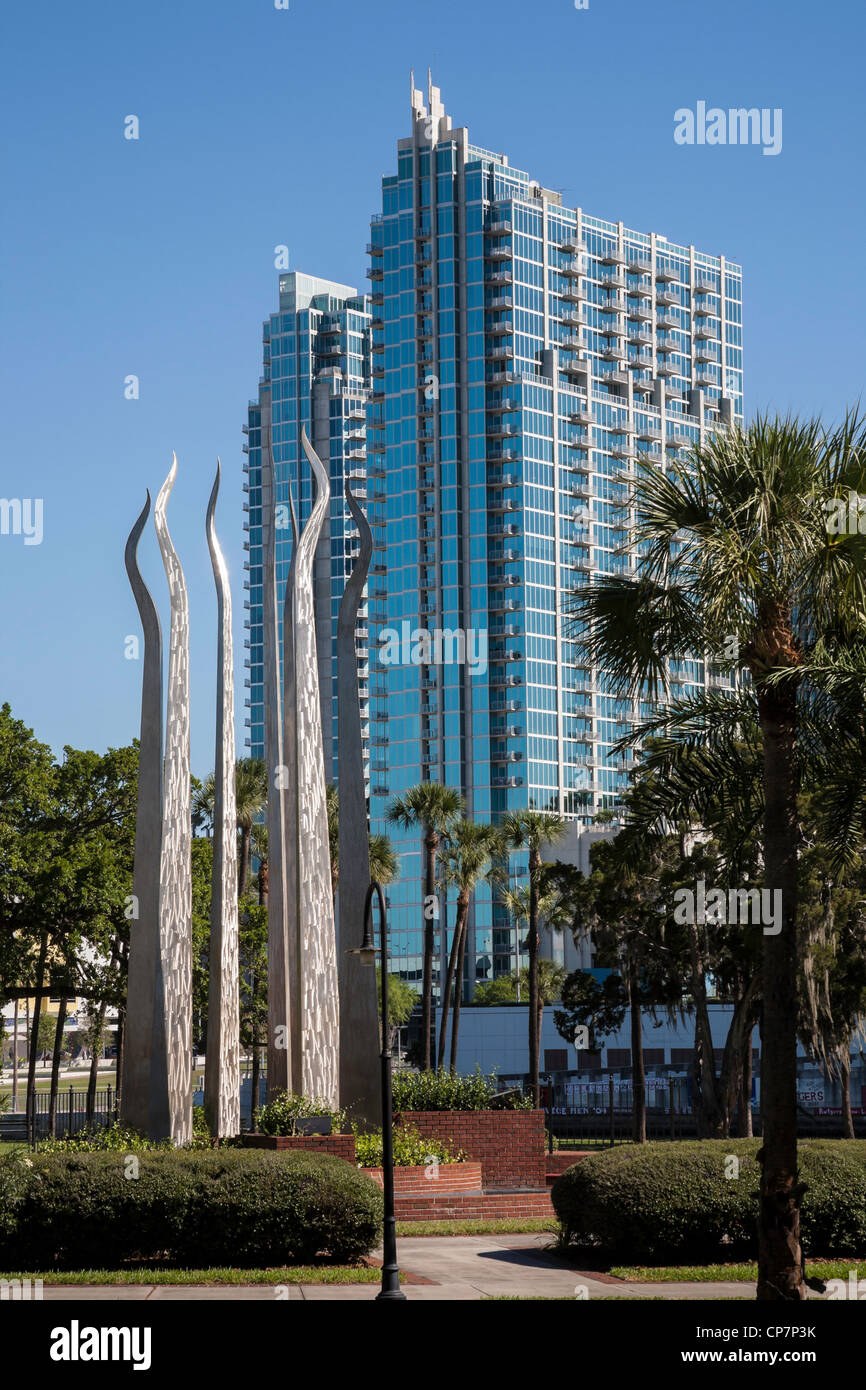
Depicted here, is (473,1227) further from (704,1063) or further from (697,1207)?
(704,1063)

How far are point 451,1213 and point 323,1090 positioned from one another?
160 inches

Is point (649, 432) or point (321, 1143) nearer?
point (321, 1143)

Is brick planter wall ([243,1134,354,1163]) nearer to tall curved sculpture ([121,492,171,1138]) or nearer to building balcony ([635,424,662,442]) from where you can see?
tall curved sculpture ([121,492,171,1138])

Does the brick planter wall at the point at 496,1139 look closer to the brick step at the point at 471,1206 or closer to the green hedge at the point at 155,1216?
the brick step at the point at 471,1206

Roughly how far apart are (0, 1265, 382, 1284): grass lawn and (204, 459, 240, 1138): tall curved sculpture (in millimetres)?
10962

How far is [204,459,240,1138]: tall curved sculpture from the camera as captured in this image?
30.9m

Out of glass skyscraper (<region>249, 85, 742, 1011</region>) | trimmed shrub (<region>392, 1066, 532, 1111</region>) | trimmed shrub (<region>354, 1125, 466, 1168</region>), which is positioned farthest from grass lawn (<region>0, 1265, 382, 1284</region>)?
glass skyscraper (<region>249, 85, 742, 1011</region>)

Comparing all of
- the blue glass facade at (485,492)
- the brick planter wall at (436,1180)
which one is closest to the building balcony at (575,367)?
the blue glass facade at (485,492)

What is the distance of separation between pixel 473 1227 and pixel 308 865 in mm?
8101

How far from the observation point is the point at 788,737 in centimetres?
1686

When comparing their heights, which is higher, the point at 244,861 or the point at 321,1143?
A: the point at 244,861

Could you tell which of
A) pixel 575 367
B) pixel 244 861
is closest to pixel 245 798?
pixel 244 861

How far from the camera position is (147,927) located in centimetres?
2930
